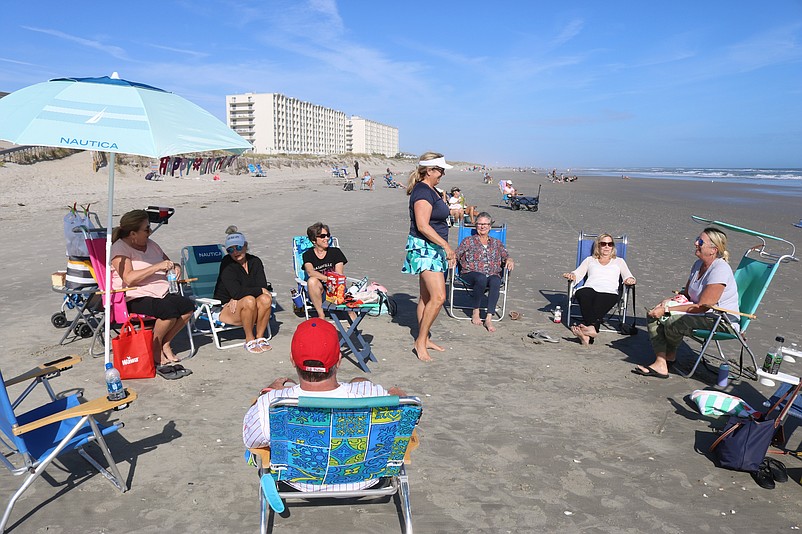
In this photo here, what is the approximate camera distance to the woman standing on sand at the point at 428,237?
5051 mm

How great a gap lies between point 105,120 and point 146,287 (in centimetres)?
200

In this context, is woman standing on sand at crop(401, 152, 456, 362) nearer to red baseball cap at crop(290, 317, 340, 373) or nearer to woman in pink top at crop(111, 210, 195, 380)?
woman in pink top at crop(111, 210, 195, 380)

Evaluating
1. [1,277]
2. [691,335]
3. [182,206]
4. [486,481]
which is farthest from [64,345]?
[182,206]

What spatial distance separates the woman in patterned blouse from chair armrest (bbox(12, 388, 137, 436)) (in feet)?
14.9

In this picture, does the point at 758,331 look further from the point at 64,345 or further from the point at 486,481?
the point at 64,345

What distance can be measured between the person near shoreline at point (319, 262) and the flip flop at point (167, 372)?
1698 mm

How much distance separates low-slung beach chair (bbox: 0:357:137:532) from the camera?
8.64 ft

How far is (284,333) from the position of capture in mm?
6121

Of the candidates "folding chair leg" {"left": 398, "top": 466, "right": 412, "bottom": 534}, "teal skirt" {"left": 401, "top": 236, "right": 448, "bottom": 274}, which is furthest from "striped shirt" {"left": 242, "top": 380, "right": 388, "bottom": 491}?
"teal skirt" {"left": 401, "top": 236, "right": 448, "bottom": 274}

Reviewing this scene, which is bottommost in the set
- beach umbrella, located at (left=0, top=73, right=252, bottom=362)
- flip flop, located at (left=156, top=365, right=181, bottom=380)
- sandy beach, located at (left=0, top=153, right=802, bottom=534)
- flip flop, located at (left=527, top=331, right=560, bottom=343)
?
sandy beach, located at (left=0, top=153, right=802, bottom=534)

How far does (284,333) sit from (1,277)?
5.40 m

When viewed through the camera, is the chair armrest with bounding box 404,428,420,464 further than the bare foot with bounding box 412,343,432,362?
No

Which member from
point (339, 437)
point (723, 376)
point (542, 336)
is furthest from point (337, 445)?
point (542, 336)

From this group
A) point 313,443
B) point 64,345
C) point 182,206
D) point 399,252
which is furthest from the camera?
point 182,206
